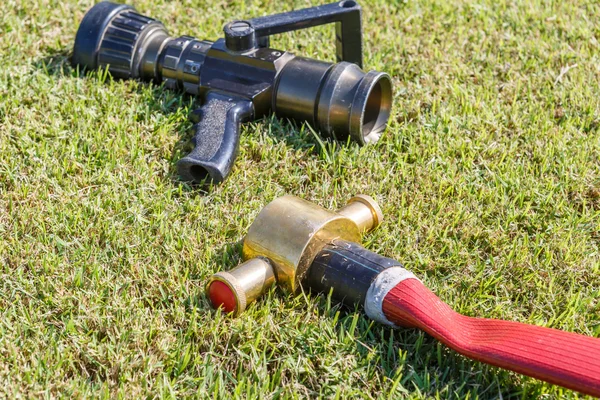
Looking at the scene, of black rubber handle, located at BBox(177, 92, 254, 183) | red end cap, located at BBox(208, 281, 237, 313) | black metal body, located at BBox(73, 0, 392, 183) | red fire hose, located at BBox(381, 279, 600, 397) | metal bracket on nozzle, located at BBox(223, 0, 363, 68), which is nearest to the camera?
red fire hose, located at BBox(381, 279, 600, 397)

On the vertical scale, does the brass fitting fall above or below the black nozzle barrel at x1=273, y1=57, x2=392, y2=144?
below

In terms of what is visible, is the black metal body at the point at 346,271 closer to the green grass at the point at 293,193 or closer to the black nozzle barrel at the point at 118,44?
the green grass at the point at 293,193

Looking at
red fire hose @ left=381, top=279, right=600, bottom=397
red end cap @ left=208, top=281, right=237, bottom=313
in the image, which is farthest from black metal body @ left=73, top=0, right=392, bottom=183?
red fire hose @ left=381, top=279, right=600, bottom=397

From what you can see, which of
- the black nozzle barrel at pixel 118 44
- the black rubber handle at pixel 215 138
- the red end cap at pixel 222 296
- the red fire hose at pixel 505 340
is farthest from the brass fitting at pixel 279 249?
the black nozzle barrel at pixel 118 44

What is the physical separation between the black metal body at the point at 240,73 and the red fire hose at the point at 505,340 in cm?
97

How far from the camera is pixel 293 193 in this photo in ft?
9.59

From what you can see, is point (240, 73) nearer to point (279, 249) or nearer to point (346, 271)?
point (279, 249)

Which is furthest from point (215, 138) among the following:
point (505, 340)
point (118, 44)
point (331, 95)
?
point (505, 340)

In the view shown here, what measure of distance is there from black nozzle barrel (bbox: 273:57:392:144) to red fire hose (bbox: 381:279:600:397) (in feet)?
3.23

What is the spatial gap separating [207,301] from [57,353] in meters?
0.47

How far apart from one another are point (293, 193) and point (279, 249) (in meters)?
0.61

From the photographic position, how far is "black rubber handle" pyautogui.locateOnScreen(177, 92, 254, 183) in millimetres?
2846

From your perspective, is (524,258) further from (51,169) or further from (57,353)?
(51,169)

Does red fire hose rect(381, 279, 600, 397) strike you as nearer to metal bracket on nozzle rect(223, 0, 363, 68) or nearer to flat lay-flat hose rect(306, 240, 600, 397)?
flat lay-flat hose rect(306, 240, 600, 397)
